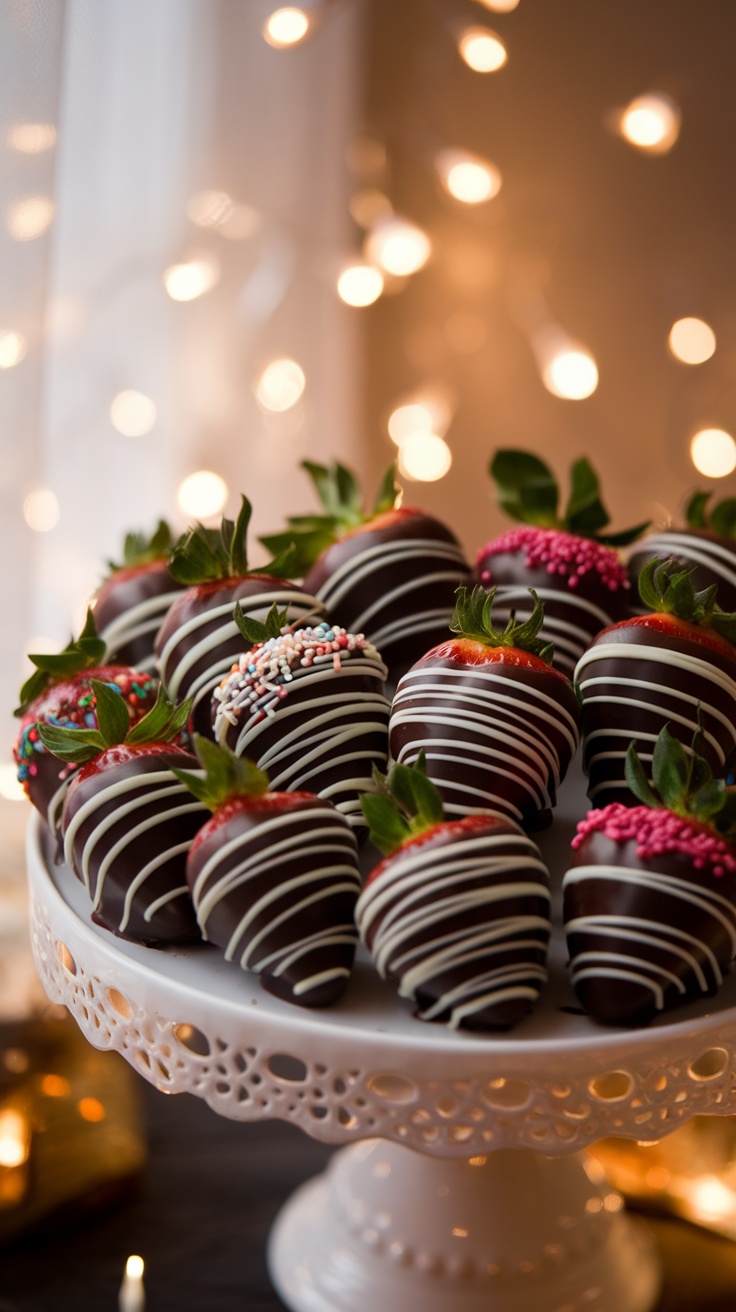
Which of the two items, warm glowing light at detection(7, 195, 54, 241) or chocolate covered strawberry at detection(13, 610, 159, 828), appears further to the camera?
warm glowing light at detection(7, 195, 54, 241)

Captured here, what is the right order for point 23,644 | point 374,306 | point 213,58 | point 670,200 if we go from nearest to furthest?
point 23,644, point 213,58, point 670,200, point 374,306

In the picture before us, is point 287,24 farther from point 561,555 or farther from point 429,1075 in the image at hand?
point 429,1075

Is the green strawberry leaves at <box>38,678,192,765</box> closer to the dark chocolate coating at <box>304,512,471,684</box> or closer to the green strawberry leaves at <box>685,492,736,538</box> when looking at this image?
the dark chocolate coating at <box>304,512,471,684</box>

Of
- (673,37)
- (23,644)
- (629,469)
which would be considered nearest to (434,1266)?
(23,644)

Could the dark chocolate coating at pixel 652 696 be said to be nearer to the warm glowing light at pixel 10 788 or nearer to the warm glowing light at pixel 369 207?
the warm glowing light at pixel 10 788

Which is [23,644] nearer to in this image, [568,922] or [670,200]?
[568,922]

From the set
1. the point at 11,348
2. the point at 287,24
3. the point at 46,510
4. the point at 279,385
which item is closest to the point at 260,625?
the point at 11,348

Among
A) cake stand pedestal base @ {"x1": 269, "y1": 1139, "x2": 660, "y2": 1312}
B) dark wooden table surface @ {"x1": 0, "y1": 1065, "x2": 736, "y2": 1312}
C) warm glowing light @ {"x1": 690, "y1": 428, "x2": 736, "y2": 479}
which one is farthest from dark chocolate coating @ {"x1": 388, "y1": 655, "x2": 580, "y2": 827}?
warm glowing light @ {"x1": 690, "y1": 428, "x2": 736, "y2": 479}

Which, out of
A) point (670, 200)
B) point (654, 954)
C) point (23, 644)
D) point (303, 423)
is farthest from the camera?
point (303, 423)
